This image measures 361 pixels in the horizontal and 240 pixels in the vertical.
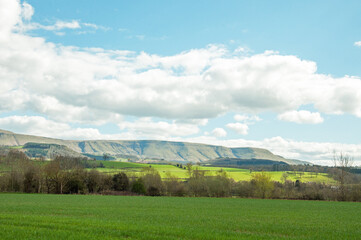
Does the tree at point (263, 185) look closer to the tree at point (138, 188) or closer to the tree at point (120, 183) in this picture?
the tree at point (138, 188)

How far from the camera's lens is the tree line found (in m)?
92.2

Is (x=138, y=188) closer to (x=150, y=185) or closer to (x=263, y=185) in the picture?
(x=150, y=185)

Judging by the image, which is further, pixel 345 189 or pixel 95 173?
pixel 95 173

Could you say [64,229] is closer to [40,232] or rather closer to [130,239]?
[40,232]

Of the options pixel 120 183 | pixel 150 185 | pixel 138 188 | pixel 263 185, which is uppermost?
pixel 263 185

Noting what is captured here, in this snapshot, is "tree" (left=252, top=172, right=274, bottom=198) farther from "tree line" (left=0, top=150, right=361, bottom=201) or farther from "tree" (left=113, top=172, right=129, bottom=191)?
"tree" (left=113, top=172, right=129, bottom=191)

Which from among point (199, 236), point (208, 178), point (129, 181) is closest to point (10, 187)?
point (129, 181)

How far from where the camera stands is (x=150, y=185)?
107562mm

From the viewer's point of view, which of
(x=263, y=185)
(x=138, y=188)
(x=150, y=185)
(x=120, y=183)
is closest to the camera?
(x=138, y=188)

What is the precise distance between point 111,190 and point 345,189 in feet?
258

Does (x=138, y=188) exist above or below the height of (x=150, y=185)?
below

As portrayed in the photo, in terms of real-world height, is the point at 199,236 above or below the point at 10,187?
above

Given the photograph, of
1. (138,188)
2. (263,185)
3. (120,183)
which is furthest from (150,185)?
(263,185)

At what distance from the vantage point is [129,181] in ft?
361
